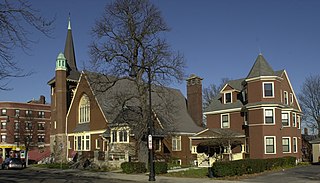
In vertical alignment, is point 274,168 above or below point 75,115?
below

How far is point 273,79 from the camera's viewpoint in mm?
40219

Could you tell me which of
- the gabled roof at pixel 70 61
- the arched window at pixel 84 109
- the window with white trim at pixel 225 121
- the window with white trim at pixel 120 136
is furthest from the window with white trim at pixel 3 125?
the window with white trim at pixel 225 121

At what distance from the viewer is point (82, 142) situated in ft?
169

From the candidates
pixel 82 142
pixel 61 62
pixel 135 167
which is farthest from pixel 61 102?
pixel 135 167

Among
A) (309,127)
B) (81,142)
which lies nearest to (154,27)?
(81,142)

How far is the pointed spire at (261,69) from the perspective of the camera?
133 ft

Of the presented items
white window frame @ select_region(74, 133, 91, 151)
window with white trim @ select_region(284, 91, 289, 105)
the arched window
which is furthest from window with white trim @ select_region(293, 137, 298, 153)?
the arched window

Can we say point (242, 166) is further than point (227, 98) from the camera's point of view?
No

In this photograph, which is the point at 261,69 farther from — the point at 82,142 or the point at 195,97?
the point at 82,142

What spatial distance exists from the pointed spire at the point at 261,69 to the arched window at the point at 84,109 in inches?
885

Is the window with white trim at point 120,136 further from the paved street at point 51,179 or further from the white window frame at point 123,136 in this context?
the paved street at point 51,179

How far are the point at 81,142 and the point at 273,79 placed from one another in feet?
85.9

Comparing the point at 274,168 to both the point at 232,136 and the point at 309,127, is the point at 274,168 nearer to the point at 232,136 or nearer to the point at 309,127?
the point at 232,136

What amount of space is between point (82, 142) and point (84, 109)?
464cm
